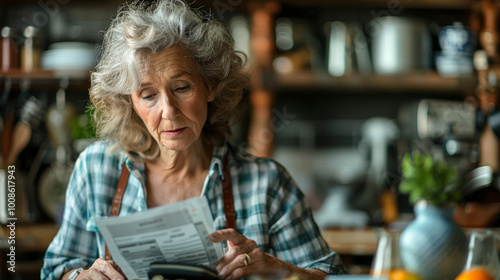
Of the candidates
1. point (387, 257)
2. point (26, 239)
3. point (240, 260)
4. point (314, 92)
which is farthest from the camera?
point (314, 92)

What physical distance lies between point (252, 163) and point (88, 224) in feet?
1.36

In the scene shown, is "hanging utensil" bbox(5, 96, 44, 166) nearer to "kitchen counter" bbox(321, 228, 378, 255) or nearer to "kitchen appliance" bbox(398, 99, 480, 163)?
"kitchen counter" bbox(321, 228, 378, 255)

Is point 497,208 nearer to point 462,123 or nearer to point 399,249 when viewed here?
point 462,123

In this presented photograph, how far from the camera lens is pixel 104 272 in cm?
119

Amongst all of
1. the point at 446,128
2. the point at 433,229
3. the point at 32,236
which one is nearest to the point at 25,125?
the point at 32,236

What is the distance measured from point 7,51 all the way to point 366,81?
1.40 meters

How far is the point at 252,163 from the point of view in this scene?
1471mm

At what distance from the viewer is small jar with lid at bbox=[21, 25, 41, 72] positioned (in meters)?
2.29

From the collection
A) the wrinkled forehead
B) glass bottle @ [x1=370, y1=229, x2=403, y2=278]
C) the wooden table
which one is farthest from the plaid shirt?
the wooden table

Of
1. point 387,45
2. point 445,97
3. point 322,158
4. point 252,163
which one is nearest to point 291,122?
point 322,158

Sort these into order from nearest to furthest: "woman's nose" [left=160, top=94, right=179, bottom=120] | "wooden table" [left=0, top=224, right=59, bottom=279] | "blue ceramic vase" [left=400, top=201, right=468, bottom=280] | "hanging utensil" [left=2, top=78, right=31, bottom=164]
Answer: "blue ceramic vase" [left=400, top=201, right=468, bottom=280], "woman's nose" [left=160, top=94, right=179, bottom=120], "wooden table" [left=0, top=224, right=59, bottom=279], "hanging utensil" [left=2, top=78, right=31, bottom=164]

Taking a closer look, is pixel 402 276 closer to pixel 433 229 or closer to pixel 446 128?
pixel 433 229

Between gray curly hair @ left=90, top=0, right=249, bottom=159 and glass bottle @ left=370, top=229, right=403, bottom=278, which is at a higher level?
gray curly hair @ left=90, top=0, right=249, bottom=159

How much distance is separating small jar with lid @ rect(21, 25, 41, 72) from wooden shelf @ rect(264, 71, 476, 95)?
894 mm
